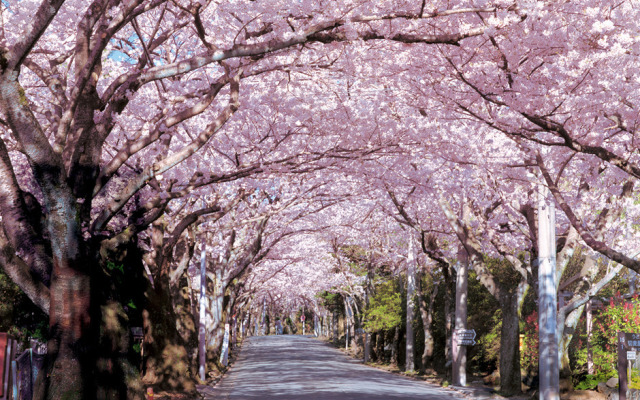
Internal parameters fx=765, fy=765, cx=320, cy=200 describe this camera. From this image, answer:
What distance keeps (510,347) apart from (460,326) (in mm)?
4822

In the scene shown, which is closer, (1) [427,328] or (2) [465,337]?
(2) [465,337]

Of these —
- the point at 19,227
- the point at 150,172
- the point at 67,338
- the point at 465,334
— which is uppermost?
the point at 150,172

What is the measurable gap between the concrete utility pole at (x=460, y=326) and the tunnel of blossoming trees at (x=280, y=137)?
0.30ft

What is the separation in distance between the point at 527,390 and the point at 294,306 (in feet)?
442

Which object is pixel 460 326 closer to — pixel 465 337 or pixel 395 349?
pixel 465 337

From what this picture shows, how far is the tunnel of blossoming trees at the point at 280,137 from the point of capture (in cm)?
1044

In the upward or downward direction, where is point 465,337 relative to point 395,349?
upward

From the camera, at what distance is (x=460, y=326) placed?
27.5m

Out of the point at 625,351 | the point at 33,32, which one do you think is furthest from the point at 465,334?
the point at 33,32

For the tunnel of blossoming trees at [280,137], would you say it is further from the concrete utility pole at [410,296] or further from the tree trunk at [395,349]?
the tree trunk at [395,349]

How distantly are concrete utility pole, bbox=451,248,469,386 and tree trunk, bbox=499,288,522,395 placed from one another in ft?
12.9

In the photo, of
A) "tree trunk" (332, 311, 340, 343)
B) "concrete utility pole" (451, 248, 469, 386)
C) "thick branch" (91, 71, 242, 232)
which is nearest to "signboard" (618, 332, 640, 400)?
"thick branch" (91, 71, 242, 232)

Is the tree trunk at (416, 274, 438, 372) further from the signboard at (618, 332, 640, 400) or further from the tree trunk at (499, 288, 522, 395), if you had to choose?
the signboard at (618, 332, 640, 400)

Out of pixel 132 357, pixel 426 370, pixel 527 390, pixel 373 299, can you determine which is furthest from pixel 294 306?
pixel 132 357
